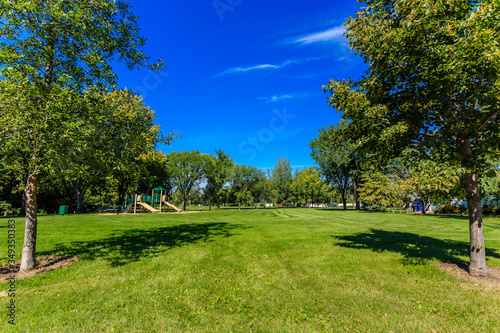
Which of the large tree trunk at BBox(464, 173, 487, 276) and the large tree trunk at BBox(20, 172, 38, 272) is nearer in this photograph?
the large tree trunk at BBox(464, 173, 487, 276)

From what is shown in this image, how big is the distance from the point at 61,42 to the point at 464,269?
13.8m

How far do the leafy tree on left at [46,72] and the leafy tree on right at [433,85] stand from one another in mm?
7657

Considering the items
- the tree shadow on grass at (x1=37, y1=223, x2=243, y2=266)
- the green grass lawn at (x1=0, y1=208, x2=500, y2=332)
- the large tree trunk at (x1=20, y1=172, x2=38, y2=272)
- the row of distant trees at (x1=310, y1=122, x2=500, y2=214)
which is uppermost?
the row of distant trees at (x1=310, y1=122, x2=500, y2=214)

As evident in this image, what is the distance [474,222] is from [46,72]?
12992 mm

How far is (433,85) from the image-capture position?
603 cm

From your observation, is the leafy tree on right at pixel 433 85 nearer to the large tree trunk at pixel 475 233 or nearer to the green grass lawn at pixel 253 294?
the large tree trunk at pixel 475 233

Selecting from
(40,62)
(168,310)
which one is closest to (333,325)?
(168,310)

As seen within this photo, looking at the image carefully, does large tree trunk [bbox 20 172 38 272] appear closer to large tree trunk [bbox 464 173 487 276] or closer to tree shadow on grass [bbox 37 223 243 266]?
tree shadow on grass [bbox 37 223 243 266]

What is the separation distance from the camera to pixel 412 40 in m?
5.75

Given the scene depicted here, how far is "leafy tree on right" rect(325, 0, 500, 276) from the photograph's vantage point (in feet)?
15.7

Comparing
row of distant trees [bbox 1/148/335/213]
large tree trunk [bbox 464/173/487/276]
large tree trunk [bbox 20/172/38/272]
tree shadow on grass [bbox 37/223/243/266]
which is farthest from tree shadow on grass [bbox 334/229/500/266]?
large tree trunk [bbox 20/172/38/272]

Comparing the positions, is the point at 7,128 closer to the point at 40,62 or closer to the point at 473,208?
the point at 40,62

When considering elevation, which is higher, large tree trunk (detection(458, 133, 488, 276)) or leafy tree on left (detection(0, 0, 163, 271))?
leafy tree on left (detection(0, 0, 163, 271))

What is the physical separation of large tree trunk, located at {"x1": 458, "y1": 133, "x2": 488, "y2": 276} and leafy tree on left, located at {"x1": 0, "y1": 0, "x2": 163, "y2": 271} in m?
10.3
